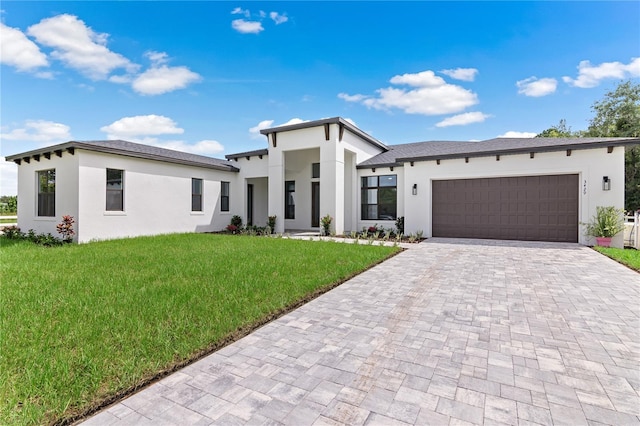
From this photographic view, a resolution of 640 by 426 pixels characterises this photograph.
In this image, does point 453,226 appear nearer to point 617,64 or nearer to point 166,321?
point 166,321

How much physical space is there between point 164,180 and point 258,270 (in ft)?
30.7

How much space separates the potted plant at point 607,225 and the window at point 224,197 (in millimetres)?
15517

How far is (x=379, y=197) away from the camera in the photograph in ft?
47.3

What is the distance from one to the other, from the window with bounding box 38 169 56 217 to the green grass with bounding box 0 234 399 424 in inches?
184

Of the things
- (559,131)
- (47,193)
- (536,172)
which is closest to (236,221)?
(47,193)

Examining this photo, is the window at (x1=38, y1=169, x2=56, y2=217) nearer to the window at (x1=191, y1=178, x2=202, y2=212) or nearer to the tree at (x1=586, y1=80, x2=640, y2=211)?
the window at (x1=191, y1=178, x2=202, y2=212)

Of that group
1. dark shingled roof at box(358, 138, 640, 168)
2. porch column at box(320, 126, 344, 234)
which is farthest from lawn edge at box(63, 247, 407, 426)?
dark shingled roof at box(358, 138, 640, 168)

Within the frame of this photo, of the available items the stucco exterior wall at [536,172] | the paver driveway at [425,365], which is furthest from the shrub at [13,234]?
the stucco exterior wall at [536,172]

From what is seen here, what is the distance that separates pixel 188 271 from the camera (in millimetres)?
6148

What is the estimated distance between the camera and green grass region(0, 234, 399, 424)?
2416 millimetres

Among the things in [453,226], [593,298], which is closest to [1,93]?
[593,298]

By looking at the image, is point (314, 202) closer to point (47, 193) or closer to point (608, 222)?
point (47, 193)

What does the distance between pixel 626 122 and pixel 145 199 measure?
33531 mm

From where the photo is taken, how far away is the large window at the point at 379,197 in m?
14.0
